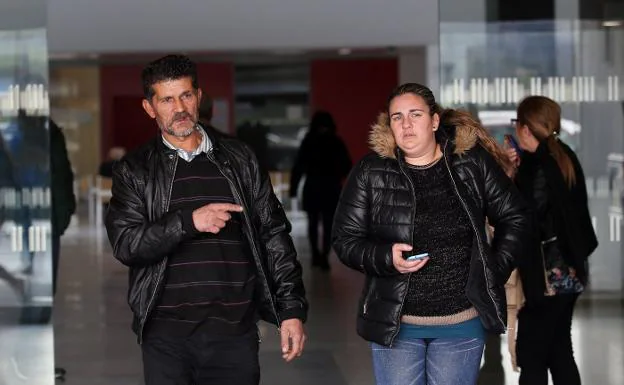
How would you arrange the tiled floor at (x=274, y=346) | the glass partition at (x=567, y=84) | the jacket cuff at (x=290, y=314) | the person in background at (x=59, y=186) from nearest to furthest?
the jacket cuff at (x=290, y=314), the tiled floor at (x=274, y=346), the person in background at (x=59, y=186), the glass partition at (x=567, y=84)

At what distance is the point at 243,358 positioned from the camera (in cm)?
357

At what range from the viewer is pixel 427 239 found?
374cm

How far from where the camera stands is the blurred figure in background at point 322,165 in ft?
39.9

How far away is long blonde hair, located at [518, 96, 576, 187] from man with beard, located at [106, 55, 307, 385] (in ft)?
6.88

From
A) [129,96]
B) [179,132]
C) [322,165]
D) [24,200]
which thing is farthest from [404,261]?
[129,96]

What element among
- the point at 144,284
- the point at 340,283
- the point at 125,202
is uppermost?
the point at 125,202

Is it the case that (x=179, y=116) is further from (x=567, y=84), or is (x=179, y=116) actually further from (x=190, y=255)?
(x=567, y=84)

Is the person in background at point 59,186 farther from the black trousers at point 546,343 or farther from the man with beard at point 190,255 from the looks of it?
the man with beard at point 190,255

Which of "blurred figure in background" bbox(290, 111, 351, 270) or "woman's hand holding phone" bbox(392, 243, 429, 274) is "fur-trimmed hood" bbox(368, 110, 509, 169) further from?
"blurred figure in background" bbox(290, 111, 351, 270)

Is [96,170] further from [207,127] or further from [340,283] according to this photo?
[207,127]

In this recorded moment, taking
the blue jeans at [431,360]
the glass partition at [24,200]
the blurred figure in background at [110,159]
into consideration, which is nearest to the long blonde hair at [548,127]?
the blue jeans at [431,360]

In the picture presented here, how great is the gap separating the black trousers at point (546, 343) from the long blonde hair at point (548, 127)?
0.58m

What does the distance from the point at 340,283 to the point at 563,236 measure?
260 inches

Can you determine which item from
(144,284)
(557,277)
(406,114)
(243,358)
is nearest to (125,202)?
(144,284)
